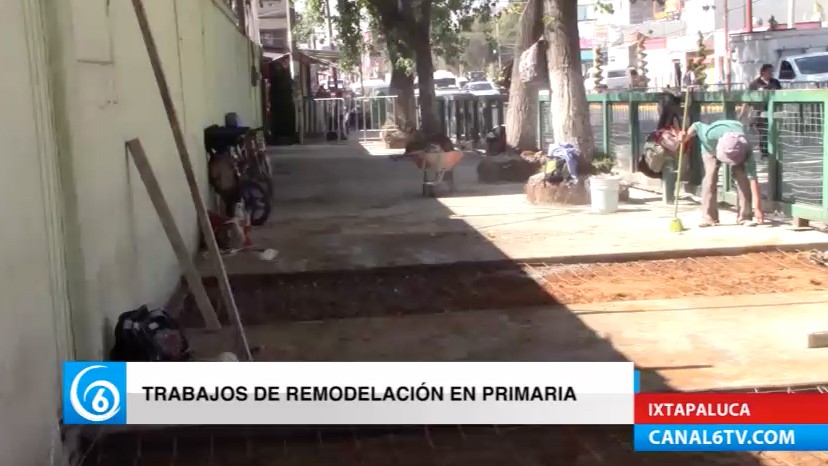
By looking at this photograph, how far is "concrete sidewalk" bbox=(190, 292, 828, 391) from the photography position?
19.0 ft

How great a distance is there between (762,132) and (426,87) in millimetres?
15528

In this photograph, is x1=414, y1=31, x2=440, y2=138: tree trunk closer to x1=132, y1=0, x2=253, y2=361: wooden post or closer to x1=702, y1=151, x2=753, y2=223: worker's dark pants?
x1=702, y1=151, x2=753, y2=223: worker's dark pants

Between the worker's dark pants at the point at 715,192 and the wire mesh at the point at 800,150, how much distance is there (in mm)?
399

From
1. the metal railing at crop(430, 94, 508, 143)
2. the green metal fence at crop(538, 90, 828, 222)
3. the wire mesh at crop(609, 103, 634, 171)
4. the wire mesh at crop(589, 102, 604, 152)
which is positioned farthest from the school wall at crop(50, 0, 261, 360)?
the metal railing at crop(430, 94, 508, 143)

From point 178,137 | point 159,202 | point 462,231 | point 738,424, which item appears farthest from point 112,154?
point 462,231

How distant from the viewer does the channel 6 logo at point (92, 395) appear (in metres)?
4.44

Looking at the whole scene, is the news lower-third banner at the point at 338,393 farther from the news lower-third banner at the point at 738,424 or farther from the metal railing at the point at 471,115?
the metal railing at the point at 471,115

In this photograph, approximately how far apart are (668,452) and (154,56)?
12.0ft

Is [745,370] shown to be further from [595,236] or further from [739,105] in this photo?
[739,105]

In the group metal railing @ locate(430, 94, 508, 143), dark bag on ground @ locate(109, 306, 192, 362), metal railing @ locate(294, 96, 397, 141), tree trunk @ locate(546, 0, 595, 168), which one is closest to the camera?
dark bag on ground @ locate(109, 306, 192, 362)

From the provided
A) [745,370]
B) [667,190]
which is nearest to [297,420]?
[745,370]

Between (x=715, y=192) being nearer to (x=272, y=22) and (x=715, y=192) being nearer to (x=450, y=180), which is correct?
(x=450, y=180)

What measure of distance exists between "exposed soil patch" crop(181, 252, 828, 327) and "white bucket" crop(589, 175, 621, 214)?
3.03 m

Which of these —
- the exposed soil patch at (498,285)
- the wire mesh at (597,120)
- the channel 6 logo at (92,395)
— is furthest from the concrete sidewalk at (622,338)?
the wire mesh at (597,120)
